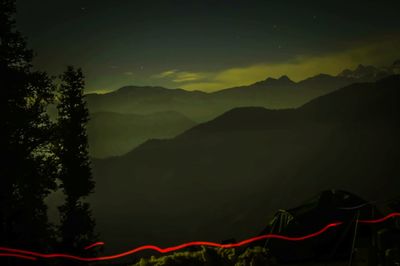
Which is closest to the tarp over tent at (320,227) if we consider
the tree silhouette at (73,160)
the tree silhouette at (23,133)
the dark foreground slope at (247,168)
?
the tree silhouette at (23,133)

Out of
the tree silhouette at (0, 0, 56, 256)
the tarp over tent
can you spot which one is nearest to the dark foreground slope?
the tarp over tent

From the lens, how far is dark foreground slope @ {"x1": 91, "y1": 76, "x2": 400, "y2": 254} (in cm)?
9481

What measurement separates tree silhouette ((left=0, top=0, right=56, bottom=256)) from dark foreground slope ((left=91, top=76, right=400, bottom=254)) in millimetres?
67607

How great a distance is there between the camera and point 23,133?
60.1 ft

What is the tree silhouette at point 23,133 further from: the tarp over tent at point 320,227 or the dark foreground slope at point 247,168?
the dark foreground slope at point 247,168

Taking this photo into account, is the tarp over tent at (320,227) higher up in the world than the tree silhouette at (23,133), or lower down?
lower down

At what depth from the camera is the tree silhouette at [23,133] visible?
1729 cm

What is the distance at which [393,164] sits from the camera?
282ft

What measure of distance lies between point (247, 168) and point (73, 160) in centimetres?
12136

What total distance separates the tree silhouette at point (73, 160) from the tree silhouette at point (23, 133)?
6.29ft

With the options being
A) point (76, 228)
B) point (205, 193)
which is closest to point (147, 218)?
point (205, 193)

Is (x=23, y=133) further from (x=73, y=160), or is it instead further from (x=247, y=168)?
(x=247, y=168)

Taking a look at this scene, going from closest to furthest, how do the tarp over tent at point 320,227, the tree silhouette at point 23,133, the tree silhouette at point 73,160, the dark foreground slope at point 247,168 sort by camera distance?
the tarp over tent at point 320,227 < the tree silhouette at point 23,133 < the tree silhouette at point 73,160 < the dark foreground slope at point 247,168

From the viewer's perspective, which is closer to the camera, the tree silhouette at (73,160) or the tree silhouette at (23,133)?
the tree silhouette at (23,133)
